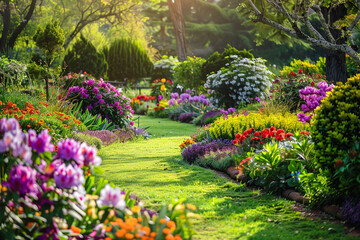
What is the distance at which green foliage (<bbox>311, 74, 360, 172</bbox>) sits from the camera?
4055 mm

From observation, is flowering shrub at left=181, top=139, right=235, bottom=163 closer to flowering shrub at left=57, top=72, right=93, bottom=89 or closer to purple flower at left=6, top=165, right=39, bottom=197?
purple flower at left=6, top=165, right=39, bottom=197

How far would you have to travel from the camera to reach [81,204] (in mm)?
2717

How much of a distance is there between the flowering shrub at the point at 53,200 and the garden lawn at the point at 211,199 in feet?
3.83

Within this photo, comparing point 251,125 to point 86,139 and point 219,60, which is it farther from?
point 219,60

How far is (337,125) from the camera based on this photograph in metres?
4.13

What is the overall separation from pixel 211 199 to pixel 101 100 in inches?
270

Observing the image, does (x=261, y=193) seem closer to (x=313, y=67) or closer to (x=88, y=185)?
(x=88, y=185)

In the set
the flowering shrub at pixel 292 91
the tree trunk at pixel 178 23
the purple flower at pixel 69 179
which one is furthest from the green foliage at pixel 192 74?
the purple flower at pixel 69 179

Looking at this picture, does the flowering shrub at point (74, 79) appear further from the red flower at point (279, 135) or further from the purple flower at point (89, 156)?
the purple flower at point (89, 156)

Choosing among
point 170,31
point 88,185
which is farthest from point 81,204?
point 170,31

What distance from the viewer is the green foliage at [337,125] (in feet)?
13.3

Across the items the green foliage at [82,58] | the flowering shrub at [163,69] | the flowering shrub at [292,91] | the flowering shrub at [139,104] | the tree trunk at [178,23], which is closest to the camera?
the flowering shrub at [292,91]

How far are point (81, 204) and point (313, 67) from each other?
1739 centimetres

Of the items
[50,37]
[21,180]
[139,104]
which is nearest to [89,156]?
[21,180]
